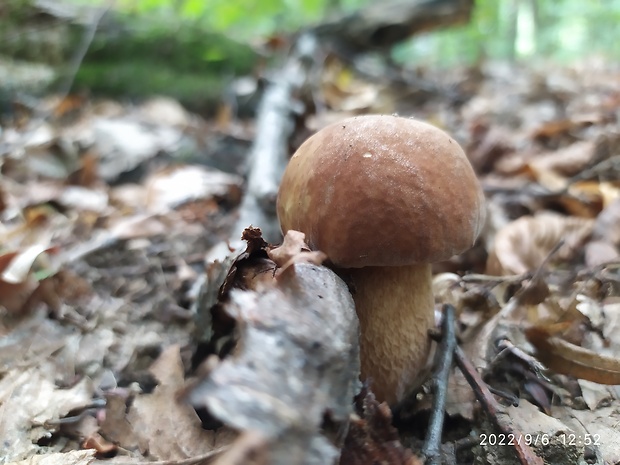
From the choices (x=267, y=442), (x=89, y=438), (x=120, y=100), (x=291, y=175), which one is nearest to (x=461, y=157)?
(x=291, y=175)

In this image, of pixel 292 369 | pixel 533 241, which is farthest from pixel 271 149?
pixel 292 369

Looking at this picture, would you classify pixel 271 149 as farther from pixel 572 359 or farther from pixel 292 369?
pixel 292 369

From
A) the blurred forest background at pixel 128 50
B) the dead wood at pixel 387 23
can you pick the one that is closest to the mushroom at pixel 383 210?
the blurred forest background at pixel 128 50

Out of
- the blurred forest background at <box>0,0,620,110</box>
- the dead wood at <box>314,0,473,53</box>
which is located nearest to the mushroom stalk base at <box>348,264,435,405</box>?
the blurred forest background at <box>0,0,620,110</box>

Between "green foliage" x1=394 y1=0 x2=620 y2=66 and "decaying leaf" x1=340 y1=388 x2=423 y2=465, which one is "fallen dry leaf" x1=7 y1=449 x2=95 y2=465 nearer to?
"decaying leaf" x1=340 y1=388 x2=423 y2=465

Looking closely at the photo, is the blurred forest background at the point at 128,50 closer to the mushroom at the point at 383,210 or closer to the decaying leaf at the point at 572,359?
the mushroom at the point at 383,210

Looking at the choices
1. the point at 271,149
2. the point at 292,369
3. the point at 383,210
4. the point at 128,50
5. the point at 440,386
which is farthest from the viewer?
the point at 128,50

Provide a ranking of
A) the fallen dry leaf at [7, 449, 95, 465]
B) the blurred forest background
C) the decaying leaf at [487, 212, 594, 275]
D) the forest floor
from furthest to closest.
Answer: the blurred forest background → the decaying leaf at [487, 212, 594, 275] → the forest floor → the fallen dry leaf at [7, 449, 95, 465]

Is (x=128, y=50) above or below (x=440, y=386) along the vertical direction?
above
